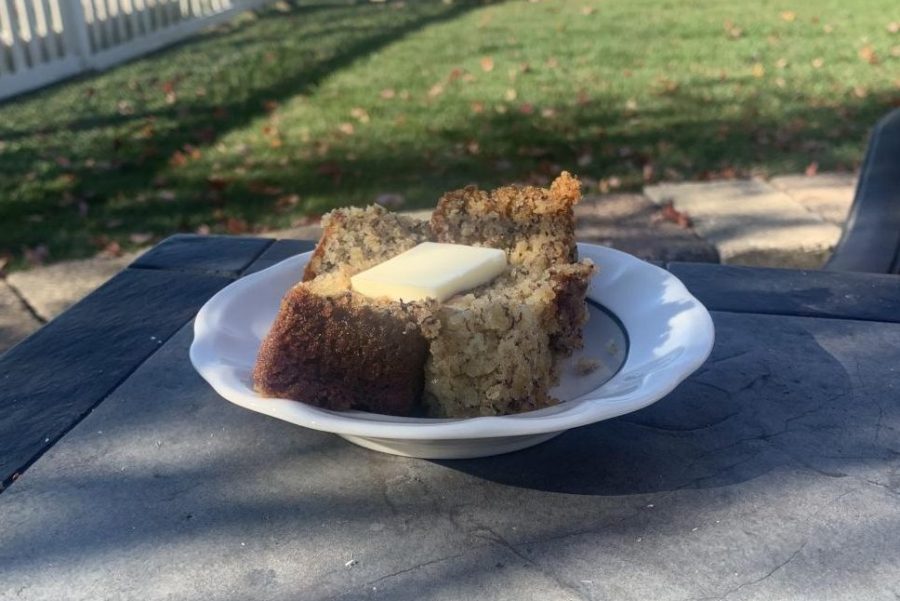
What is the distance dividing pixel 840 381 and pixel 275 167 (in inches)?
164

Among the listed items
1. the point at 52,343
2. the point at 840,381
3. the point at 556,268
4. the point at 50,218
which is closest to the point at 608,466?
the point at 556,268

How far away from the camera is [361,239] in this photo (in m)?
1.45

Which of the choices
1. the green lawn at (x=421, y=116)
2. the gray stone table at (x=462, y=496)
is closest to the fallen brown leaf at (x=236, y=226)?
the green lawn at (x=421, y=116)

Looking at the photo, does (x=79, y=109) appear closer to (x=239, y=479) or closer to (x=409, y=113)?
(x=409, y=113)

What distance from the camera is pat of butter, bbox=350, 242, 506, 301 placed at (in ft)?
3.97

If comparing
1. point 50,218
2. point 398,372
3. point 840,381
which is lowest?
point 50,218

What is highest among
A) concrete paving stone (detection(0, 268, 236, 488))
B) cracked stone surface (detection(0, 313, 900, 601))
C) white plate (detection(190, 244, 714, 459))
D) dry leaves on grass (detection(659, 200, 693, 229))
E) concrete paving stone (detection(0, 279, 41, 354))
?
white plate (detection(190, 244, 714, 459))

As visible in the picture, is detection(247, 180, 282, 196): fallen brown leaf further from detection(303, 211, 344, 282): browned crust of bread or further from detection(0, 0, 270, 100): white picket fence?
detection(303, 211, 344, 282): browned crust of bread

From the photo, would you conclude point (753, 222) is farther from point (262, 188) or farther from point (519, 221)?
point (519, 221)

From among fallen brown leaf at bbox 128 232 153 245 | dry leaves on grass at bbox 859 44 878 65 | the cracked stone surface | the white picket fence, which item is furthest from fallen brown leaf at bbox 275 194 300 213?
dry leaves on grass at bbox 859 44 878 65

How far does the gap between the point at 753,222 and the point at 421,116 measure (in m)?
2.50

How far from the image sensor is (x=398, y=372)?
1154 mm

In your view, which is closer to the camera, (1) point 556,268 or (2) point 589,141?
(1) point 556,268

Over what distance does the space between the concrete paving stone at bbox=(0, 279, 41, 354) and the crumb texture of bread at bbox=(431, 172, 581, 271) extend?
2335 millimetres
